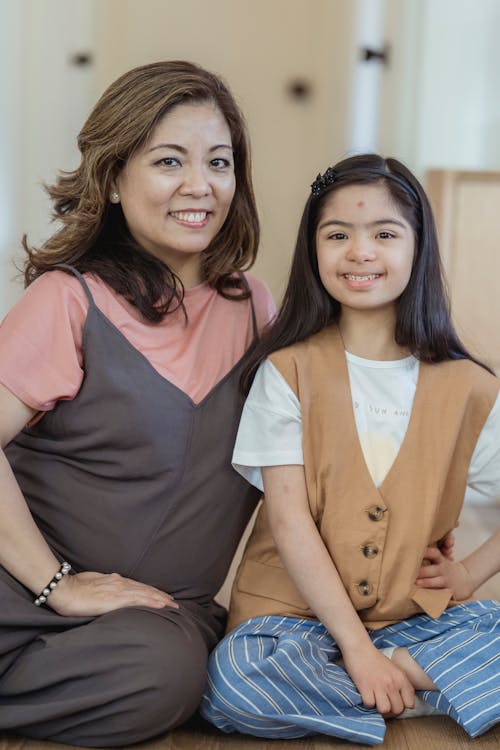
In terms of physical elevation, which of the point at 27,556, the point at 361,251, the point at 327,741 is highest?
the point at 361,251

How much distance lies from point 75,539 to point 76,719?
0.27 m

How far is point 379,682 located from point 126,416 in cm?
51

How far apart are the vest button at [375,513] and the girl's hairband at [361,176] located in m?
0.45

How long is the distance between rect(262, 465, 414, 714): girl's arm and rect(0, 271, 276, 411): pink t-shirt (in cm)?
19

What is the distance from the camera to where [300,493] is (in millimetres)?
1578

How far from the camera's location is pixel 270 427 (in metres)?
1.58

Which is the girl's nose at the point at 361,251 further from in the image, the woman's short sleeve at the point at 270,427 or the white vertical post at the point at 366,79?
the white vertical post at the point at 366,79

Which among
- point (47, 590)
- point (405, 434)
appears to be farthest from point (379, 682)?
point (47, 590)

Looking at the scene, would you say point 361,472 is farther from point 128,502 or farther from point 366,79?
Result: point 366,79

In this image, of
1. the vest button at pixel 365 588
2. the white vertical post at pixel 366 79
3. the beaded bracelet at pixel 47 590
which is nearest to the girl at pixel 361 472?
the vest button at pixel 365 588

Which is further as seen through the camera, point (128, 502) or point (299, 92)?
point (299, 92)

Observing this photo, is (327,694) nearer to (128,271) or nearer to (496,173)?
(128,271)

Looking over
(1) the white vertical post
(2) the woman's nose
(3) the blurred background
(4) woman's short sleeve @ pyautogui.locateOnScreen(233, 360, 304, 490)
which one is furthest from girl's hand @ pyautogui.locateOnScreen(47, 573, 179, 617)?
(1) the white vertical post

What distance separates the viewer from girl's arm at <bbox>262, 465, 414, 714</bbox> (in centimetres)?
150
